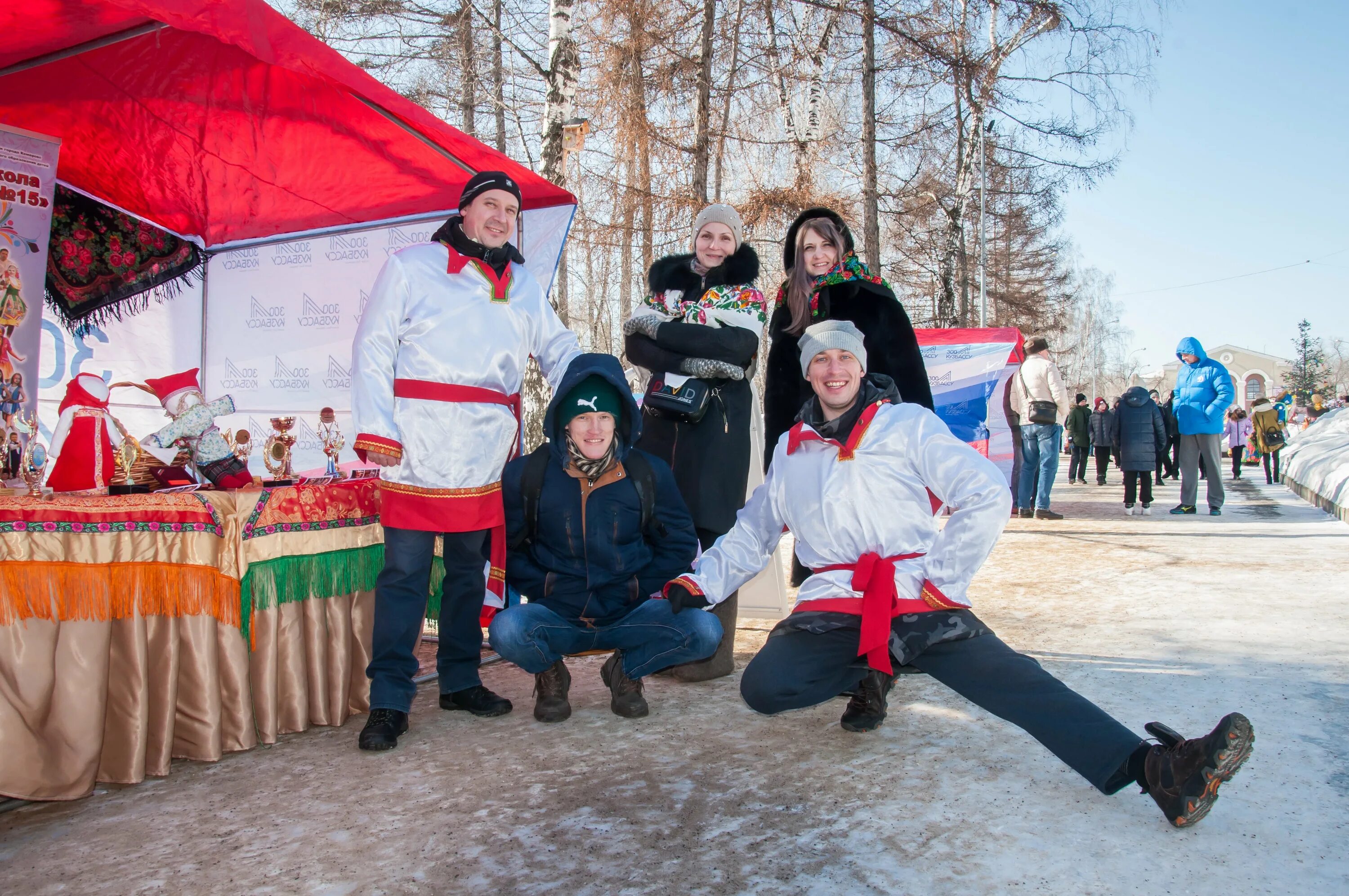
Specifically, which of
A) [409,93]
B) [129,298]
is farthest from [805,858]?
[409,93]

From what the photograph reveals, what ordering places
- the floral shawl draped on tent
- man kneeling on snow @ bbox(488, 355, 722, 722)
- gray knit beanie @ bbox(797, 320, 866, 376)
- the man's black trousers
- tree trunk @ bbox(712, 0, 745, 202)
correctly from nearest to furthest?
1. the man's black trousers
2. gray knit beanie @ bbox(797, 320, 866, 376)
3. man kneeling on snow @ bbox(488, 355, 722, 722)
4. the floral shawl draped on tent
5. tree trunk @ bbox(712, 0, 745, 202)

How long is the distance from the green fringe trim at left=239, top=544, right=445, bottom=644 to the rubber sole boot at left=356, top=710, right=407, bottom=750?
44 cm

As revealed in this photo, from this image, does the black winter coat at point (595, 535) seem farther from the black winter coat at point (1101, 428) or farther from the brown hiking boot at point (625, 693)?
the black winter coat at point (1101, 428)

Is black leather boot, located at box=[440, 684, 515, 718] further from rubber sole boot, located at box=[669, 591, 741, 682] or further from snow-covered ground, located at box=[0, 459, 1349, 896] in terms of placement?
rubber sole boot, located at box=[669, 591, 741, 682]

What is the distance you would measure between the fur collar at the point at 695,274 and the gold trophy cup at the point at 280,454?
1462mm

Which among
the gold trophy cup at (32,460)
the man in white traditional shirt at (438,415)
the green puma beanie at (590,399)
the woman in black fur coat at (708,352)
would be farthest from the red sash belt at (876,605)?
the gold trophy cup at (32,460)

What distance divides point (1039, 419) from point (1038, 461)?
0.60m

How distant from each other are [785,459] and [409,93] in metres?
11.5

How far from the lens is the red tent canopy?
281 cm

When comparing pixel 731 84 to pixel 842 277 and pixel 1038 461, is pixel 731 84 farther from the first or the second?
pixel 842 277

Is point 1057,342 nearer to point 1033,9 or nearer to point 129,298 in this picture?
point 1033,9

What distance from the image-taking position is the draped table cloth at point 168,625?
2146mm

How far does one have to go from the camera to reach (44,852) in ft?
6.31

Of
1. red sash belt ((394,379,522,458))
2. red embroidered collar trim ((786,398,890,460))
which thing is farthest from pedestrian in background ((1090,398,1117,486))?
red sash belt ((394,379,522,458))
